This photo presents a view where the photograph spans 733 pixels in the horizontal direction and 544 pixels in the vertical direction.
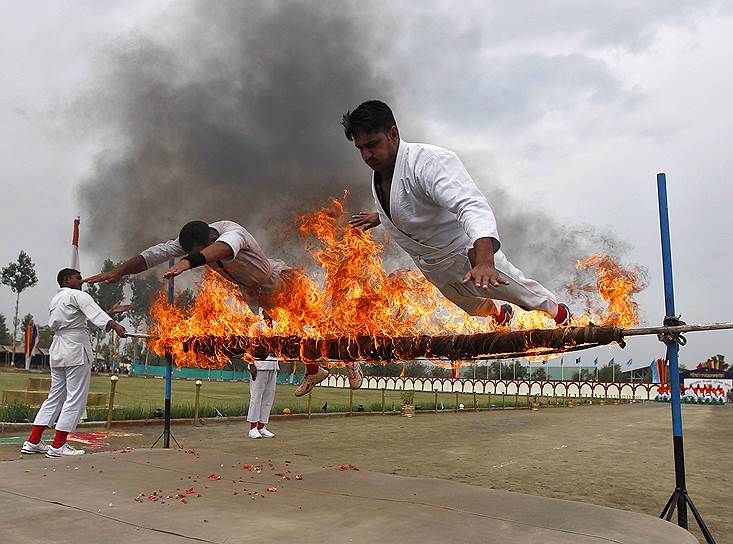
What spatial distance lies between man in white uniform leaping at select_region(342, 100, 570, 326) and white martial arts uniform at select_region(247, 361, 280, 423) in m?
5.63

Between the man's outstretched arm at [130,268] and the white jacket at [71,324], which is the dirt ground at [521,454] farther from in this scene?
the man's outstretched arm at [130,268]

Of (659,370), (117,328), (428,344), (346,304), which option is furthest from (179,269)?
(659,370)

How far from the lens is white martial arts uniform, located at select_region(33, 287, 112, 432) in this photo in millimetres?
7309

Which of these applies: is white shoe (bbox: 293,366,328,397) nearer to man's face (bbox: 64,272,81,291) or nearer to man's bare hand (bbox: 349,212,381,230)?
man's bare hand (bbox: 349,212,381,230)

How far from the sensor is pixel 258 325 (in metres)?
6.45

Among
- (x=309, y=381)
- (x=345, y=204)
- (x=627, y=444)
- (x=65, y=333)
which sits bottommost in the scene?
(x=627, y=444)

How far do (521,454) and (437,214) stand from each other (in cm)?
651

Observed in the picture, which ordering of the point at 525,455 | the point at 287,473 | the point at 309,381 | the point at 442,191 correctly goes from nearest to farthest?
the point at 442,191
the point at 287,473
the point at 309,381
the point at 525,455

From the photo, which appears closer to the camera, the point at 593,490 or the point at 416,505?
→ the point at 416,505

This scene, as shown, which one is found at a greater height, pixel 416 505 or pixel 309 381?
pixel 309 381

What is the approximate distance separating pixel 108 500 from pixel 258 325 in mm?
2441

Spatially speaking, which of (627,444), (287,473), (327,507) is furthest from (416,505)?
(627,444)

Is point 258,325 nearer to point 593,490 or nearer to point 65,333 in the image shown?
point 65,333

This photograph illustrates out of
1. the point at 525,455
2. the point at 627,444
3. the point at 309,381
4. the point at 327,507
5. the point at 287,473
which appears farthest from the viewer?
the point at 627,444
